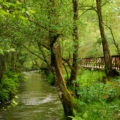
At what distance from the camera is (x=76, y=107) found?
8.54 m

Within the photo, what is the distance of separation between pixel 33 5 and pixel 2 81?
26.1 ft

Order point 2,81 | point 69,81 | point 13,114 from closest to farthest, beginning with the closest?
point 13,114, point 69,81, point 2,81

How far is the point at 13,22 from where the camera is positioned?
8297 millimetres

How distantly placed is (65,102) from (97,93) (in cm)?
165

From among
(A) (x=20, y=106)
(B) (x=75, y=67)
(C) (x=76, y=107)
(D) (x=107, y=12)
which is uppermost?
(D) (x=107, y=12)

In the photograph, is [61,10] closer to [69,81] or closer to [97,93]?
[97,93]

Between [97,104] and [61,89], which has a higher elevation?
[61,89]

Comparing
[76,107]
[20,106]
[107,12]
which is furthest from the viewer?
[107,12]

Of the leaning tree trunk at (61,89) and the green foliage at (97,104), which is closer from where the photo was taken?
the green foliage at (97,104)

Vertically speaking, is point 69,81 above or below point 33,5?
below

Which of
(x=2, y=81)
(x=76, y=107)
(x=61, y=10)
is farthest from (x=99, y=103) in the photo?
(x=2, y=81)

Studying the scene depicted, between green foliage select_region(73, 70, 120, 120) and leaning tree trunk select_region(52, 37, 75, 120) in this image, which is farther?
leaning tree trunk select_region(52, 37, 75, 120)

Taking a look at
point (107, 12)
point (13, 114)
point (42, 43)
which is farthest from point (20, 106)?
point (107, 12)

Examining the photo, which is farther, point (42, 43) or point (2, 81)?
A: point (2, 81)
